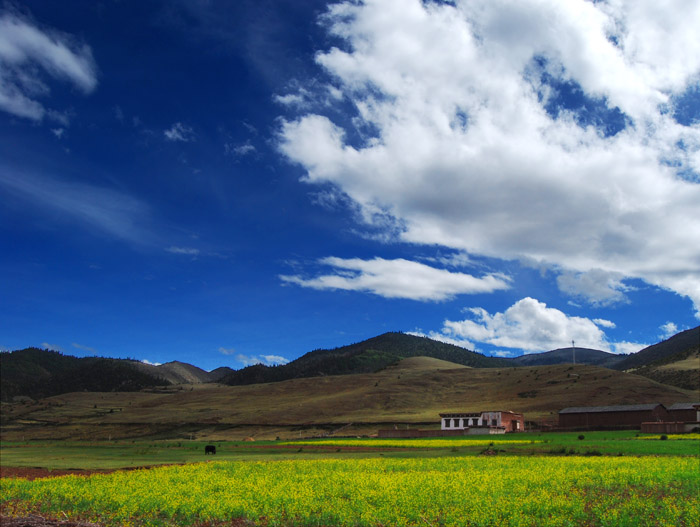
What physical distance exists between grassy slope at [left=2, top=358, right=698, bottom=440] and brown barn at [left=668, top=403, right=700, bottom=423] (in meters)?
20.4

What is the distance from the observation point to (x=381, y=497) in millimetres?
21547

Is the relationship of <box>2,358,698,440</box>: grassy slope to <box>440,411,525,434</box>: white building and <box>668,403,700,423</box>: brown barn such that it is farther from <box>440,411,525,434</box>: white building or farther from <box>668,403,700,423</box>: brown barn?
<box>668,403,700,423</box>: brown barn

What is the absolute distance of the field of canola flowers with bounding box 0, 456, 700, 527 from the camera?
1842 centimetres

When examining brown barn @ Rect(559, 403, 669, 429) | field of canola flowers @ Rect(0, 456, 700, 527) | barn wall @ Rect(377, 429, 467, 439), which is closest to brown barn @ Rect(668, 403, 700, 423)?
brown barn @ Rect(559, 403, 669, 429)

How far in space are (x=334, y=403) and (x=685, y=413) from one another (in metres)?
73.3

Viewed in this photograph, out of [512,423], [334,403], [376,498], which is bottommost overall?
[376,498]

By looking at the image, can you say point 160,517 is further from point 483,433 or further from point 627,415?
point 627,415

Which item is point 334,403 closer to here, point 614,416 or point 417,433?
point 417,433

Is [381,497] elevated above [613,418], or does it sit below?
below

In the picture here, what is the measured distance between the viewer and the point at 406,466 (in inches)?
1422

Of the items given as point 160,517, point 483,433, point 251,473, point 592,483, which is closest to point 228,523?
point 160,517

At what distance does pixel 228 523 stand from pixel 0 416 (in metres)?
155

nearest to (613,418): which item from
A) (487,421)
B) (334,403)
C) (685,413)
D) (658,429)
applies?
(685,413)

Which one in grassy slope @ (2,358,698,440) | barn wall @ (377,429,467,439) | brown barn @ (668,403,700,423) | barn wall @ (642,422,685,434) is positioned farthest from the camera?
grassy slope @ (2,358,698,440)
